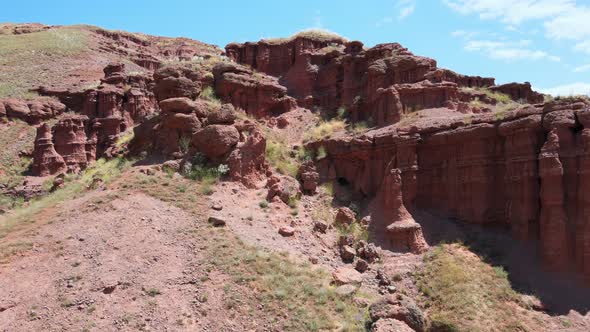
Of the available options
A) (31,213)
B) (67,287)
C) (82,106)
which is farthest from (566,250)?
(82,106)

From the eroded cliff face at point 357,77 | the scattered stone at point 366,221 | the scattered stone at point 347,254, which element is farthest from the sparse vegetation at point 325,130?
the scattered stone at point 347,254

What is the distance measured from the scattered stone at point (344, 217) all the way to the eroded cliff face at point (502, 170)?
59.5 inches

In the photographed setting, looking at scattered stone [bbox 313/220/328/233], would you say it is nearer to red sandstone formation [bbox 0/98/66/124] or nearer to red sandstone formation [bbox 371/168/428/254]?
red sandstone formation [bbox 371/168/428/254]

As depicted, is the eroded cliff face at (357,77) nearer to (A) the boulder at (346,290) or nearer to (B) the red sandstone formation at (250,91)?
(B) the red sandstone formation at (250,91)

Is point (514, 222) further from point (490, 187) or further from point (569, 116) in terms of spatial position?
point (569, 116)

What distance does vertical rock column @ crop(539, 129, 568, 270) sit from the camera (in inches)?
576

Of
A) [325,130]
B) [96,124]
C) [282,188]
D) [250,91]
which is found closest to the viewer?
[282,188]

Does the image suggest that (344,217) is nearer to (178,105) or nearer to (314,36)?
(178,105)

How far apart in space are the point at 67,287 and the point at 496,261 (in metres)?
12.8

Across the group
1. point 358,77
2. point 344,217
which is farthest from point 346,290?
point 358,77

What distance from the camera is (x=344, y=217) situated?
1823 centimetres

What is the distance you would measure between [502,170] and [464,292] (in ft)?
16.0

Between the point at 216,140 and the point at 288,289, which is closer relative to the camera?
the point at 288,289

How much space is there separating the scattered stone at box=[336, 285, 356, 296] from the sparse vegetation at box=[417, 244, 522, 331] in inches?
93.2
